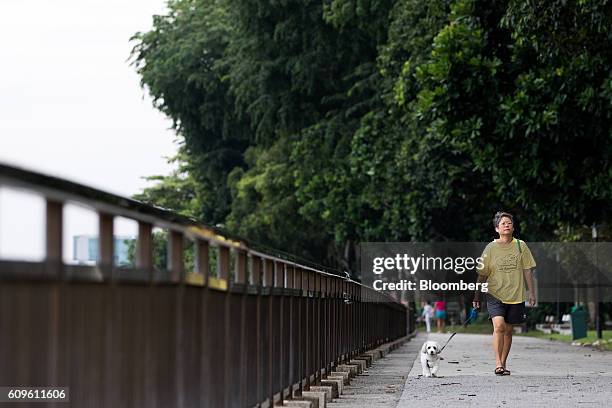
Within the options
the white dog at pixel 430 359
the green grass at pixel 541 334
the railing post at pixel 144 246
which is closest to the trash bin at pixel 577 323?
the green grass at pixel 541 334

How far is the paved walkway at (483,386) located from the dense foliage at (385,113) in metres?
5.26

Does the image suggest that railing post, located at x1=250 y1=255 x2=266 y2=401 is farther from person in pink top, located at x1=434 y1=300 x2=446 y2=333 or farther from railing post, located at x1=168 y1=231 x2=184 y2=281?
person in pink top, located at x1=434 y1=300 x2=446 y2=333

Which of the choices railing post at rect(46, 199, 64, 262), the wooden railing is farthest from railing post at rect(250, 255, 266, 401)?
railing post at rect(46, 199, 64, 262)

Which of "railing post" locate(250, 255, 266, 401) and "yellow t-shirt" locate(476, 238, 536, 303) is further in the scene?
"yellow t-shirt" locate(476, 238, 536, 303)

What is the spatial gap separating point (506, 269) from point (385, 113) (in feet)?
84.1

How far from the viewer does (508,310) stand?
16344 mm

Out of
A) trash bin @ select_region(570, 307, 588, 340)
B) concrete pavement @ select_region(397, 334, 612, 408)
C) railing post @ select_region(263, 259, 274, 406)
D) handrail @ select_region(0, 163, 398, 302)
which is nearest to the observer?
handrail @ select_region(0, 163, 398, 302)

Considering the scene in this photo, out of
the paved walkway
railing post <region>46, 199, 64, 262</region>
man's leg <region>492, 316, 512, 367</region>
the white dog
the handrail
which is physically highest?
the handrail

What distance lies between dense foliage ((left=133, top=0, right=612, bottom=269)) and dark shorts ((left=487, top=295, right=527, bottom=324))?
23.4 feet

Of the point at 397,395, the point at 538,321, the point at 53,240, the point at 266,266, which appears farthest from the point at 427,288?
the point at 53,240

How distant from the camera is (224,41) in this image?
54469 millimetres

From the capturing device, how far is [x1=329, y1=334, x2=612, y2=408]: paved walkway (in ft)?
41.6

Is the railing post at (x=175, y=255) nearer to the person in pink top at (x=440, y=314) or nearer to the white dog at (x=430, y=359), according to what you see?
the white dog at (x=430, y=359)

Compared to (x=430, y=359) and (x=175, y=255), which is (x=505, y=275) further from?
(x=175, y=255)
